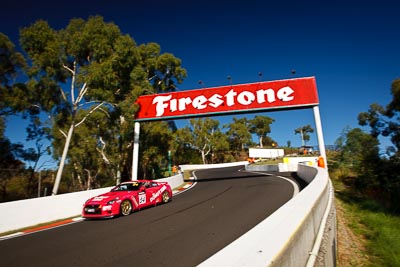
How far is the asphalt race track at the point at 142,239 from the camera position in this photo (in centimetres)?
502

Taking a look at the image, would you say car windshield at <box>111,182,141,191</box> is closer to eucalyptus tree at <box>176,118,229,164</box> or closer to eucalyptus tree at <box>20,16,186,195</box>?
eucalyptus tree at <box>20,16,186,195</box>

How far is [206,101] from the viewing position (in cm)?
1881

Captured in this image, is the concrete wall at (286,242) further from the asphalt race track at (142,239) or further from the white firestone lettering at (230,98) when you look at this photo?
the white firestone lettering at (230,98)

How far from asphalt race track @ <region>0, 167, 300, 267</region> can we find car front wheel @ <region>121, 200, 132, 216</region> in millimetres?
428

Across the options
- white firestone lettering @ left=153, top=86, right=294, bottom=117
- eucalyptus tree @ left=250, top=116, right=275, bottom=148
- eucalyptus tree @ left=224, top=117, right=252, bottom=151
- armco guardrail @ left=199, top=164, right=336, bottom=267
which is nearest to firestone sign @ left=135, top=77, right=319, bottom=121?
white firestone lettering @ left=153, top=86, right=294, bottom=117

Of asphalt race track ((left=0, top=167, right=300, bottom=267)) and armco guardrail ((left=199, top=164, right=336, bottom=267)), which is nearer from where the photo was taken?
armco guardrail ((left=199, top=164, right=336, bottom=267))

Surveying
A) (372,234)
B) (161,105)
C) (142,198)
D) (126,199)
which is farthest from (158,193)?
(161,105)

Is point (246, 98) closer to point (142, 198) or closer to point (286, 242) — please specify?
point (142, 198)

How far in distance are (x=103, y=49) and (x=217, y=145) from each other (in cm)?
4836

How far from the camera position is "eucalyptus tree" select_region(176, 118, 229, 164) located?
6259cm

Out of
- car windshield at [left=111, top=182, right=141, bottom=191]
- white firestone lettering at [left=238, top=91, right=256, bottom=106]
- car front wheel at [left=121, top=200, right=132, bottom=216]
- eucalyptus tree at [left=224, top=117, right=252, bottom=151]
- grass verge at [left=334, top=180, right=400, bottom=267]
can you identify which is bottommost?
grass verge at [left=334, top=180, right=400, bottom=267]

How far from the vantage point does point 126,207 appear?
9719 mm

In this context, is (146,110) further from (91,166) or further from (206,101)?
(91,166)

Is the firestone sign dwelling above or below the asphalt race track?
above
